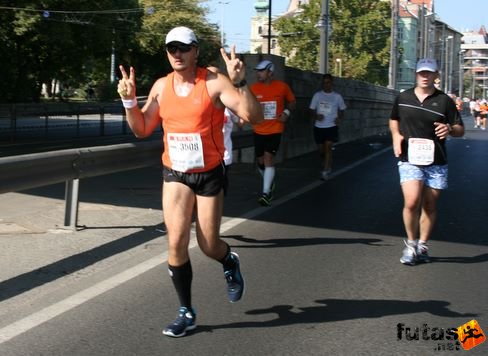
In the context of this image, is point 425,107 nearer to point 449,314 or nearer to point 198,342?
point 449,314

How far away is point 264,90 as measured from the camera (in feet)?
33.7

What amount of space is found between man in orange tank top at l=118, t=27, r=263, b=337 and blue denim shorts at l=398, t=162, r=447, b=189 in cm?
255

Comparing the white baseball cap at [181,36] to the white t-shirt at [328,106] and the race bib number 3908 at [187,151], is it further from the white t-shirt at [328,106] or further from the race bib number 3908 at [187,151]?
the white t-shirt at [328,106]

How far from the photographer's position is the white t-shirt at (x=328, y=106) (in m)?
13.0

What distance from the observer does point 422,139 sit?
22.5ft

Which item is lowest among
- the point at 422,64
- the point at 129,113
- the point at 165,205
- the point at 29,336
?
the point at 29,336

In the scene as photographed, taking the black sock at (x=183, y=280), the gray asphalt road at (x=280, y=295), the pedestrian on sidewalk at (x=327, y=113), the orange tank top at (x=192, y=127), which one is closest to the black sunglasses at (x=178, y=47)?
the orange tank top at (x=192, y=127)

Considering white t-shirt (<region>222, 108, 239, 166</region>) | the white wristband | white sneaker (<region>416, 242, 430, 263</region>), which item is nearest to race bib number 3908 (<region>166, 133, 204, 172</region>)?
the white wristband

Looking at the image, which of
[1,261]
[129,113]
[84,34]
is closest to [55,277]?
[1,261]

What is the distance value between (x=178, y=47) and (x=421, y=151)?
2973 mm

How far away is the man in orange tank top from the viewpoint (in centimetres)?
470

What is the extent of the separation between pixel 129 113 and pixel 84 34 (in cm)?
2705

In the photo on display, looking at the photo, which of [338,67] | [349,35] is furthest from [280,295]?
[349,35]

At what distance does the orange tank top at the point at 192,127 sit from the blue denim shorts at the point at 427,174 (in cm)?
261
